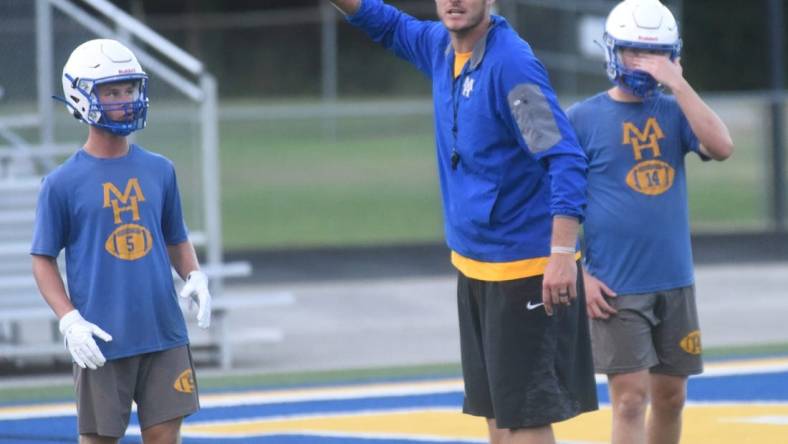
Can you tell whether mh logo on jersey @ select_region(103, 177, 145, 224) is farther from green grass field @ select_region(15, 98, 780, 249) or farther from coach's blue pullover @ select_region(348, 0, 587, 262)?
green grass field @ select_region(15, 98, 780, 249)

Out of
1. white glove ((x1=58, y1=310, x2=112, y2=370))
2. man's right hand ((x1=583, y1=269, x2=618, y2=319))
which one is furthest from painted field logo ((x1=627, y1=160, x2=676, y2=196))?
white glove ((x1=58, y1=310, x2=112, y2=370))

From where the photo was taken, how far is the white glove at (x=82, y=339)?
215 inches

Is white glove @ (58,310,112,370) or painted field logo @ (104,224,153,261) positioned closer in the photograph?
white glove @ (58,310,112,370)

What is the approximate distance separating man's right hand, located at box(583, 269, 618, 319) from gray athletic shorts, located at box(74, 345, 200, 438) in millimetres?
1590

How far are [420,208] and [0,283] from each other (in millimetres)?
10987

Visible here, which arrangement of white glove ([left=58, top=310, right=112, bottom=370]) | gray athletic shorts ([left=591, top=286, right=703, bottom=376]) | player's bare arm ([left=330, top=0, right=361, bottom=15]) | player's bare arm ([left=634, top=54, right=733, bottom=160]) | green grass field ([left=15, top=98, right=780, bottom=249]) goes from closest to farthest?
white glove ([left=58, top=310, right=112, bottom=370]) < player's bare arm ([left=330, top=0, right=361, bottom=15]) < player's bare arm ([left=634, top=54, right=733, bottom=160]) < gray athletic shorts ([left=591, top=286, right=703, bottom=376]) < green grass field ([left=15, top=98, right=780, bottom=249])

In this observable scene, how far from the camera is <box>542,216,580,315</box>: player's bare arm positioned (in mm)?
5246

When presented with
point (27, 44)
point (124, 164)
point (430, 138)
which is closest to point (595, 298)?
point (124, 164)

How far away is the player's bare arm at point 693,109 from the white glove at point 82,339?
2.20 meters

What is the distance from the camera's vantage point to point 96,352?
5.50 meters

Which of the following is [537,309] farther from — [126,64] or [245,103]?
[245,103]

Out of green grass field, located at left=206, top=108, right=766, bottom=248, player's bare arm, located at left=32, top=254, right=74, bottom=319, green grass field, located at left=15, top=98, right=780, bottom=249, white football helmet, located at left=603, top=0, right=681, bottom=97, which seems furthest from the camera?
green grass field, located at left=206, top=108, right=766, bottom=248

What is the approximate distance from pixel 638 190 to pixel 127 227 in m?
1.95

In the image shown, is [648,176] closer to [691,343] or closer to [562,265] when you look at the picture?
[691,343]
